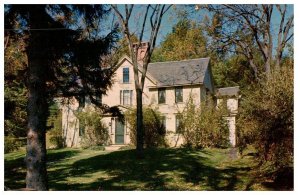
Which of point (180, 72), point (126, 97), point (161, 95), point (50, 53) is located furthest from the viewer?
point (126, 97)

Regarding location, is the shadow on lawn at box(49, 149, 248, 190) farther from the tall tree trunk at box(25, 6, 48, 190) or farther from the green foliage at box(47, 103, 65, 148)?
the green foliage at box(47, 103, 65, 148)

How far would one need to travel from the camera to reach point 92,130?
27312 mm

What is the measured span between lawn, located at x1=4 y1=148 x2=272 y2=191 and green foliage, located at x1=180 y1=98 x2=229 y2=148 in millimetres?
4267

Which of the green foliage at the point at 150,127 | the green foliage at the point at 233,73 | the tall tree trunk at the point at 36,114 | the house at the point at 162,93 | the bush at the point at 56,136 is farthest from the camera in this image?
the green foliage at the point at 233,73

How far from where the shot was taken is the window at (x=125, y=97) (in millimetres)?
27875

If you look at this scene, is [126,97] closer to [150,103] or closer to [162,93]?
[150,103]

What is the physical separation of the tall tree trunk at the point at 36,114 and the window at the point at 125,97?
19.0 m

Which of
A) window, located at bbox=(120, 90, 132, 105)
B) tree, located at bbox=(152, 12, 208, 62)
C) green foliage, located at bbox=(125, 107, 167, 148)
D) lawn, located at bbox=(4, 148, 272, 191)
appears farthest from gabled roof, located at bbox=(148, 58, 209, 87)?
lawn, located at bbox=(4, 148, 272, 191)

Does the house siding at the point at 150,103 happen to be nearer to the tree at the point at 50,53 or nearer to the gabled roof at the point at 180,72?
the gabled roof at the point at 180,72

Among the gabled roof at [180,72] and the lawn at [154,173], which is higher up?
the gabled roof at [180,72]

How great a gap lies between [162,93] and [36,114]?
1924 cm

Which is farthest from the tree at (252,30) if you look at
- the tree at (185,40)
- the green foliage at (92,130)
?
the green foliage at (92,130)

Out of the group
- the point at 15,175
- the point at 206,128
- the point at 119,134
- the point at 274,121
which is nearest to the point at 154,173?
the point at 274,121
